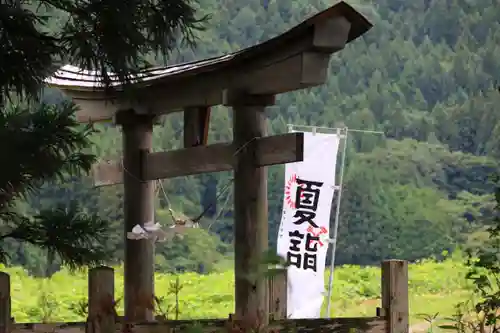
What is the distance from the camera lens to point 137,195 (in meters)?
4.20

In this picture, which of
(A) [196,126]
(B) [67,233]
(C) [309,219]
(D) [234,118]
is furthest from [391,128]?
(B) [67,233]

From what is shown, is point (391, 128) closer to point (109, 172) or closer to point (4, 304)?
point (109, 172)

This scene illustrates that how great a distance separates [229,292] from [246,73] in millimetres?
6922

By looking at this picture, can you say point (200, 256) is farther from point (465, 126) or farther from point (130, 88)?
point (130, 88)

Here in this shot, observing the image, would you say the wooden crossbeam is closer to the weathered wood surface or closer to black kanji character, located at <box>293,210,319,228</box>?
the weathered wood surface

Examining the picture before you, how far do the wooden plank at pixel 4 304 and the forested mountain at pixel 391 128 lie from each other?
971cm

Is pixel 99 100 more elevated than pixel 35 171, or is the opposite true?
pixel 99 100

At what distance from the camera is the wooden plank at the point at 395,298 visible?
3.13 meters

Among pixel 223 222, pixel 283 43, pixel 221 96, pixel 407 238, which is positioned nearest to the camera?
pixel 283 43

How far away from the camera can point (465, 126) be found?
1589 cm

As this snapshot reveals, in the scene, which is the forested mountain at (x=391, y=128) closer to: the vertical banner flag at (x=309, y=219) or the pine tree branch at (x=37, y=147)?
the vertical banner flag at (x=309, y=219)

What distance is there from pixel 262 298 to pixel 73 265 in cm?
120

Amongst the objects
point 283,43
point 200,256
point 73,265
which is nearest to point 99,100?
point 283,43

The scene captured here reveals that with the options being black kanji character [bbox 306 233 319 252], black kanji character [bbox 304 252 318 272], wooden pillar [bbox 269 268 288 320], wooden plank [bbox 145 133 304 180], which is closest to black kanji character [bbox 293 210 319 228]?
black kanji character [bbox 306 233 319 252]
